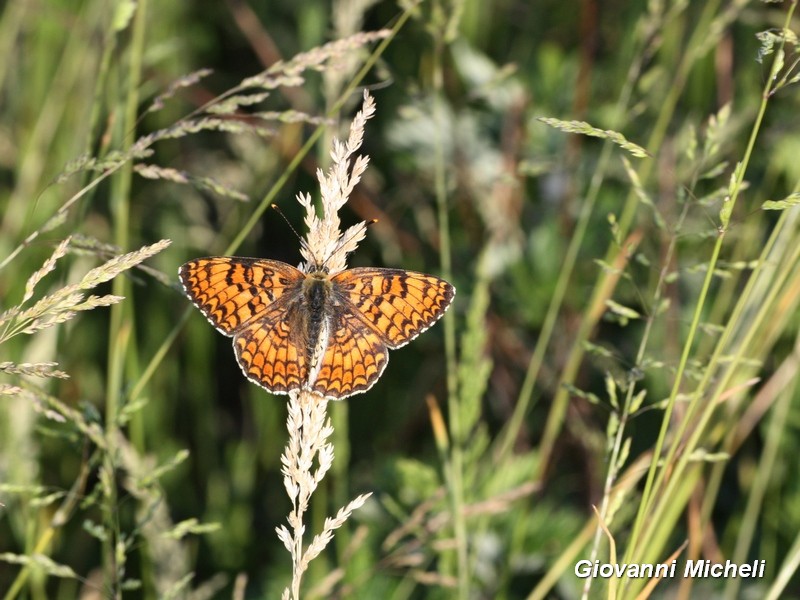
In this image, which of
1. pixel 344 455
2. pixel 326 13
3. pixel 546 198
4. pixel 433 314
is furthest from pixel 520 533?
pixel 326 13

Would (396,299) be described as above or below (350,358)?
above

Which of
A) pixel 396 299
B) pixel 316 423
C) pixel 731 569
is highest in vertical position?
pixel 396 299

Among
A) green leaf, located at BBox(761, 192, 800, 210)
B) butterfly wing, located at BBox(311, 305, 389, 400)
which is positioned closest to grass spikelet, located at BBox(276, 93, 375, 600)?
butterfly wing, located at BBox(311, 305, 389, 400)

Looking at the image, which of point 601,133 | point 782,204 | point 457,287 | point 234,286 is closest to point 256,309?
point 234,286

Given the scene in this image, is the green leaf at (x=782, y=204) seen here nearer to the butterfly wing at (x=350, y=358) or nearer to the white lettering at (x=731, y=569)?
the butterfly wing at (x=350, y=358)

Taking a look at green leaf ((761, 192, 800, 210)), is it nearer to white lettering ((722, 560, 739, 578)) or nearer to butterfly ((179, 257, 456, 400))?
butterfly ((179, 257, 456, 400))

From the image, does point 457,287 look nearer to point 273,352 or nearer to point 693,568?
point 273,352
